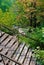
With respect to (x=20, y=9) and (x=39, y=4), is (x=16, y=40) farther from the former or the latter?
(x=20, y=9)

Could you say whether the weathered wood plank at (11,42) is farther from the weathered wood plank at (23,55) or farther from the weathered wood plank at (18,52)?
the weathered wood plank at (23,55)

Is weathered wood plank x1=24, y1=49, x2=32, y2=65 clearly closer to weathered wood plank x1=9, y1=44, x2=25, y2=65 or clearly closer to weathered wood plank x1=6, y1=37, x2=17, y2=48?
weathered wood plank x1=9, y1=44, x2=25, y2=65

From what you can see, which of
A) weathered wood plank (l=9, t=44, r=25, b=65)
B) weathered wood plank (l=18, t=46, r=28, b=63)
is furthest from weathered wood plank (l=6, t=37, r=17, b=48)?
weathered wood plank (l=18, t=46, r=28, b=63)

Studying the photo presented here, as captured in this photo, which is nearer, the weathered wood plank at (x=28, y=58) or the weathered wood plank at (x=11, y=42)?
the weathered wood plank at (x=28, y=58)

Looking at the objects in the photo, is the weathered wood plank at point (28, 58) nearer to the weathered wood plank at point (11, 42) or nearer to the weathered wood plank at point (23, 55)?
the weathered wood plank at point (23, 55)

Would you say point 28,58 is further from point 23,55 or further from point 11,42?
point 11,42

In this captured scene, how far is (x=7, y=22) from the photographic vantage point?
12984mm

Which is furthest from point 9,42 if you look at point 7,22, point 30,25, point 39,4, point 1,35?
point 30,25

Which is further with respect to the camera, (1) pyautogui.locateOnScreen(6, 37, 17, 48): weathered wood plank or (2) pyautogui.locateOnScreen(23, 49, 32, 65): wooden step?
(1) pyautogui.locateOnScreen(6, 37, 17, 48): weathered wood plank

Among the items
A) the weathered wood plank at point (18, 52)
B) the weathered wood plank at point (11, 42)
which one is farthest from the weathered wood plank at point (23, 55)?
the weathered wood plank at point (11, 42)

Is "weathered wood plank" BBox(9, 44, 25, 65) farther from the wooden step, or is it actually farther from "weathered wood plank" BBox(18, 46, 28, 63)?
the wooden step

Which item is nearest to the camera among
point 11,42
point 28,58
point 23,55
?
point 28,58

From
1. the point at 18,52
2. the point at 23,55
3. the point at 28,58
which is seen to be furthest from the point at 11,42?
the point at 28,58

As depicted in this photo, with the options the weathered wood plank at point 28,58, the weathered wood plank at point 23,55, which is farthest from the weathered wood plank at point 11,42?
the weathered wood plank at point 28,58
